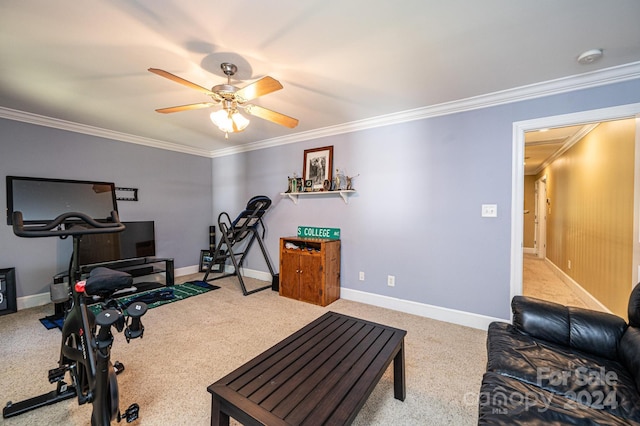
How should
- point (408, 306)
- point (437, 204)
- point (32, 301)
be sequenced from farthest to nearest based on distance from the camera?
point (32, 301), point (408, 306), point (437, 204)

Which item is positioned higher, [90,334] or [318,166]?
[318,166]

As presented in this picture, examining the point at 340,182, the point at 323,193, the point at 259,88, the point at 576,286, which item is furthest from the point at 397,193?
the point at 576,286

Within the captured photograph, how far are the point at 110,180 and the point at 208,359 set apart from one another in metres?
3.36

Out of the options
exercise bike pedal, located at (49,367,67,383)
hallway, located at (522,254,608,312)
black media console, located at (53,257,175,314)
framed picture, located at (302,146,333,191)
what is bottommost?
hallway, located at (522,254,608,312)

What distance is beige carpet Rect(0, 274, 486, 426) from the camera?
5.19 feet

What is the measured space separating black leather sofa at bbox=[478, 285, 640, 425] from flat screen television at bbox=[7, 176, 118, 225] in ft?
15.3

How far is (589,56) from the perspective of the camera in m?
1.93

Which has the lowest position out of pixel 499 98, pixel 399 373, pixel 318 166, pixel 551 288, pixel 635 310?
pixel 551 288

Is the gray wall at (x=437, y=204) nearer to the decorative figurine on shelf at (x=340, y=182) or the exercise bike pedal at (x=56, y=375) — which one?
the decorative figurine on shelf at (x=340, y=182)

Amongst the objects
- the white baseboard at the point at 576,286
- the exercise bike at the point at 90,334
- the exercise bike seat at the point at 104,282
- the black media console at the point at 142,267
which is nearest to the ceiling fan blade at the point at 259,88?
the exercise bike at the point at 90,334

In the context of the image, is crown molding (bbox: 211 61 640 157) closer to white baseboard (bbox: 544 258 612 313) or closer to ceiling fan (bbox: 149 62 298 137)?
ceiling fan (bbox: 149 62 298 137)

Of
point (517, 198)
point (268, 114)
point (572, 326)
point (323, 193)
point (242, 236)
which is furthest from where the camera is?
point (242, 236)

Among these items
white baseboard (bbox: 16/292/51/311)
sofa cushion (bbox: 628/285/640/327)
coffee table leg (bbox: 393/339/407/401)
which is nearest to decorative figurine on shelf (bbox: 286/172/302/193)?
coffee table leg (bbox: 393/339/407/401)

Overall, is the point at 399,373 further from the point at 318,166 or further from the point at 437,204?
the point at 318,166
